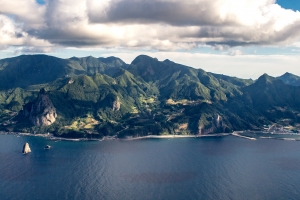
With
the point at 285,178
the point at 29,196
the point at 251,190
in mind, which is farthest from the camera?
the point at 285,178

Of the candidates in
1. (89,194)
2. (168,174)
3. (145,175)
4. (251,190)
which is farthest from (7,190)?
(251,190)

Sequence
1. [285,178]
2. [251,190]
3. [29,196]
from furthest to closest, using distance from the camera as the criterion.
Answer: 1. [285,178]
2. [251,190]
3. [29,196]

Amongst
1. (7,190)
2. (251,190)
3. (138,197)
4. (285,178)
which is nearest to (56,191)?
(7,190)

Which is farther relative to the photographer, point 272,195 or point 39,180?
point 39,180

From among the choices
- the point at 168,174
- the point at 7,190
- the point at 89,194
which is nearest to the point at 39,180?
the point at 7,190

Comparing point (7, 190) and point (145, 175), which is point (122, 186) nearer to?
point (145, 175)

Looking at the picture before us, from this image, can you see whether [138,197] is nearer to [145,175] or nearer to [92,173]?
[145,175]

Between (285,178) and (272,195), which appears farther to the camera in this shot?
(285,178)
